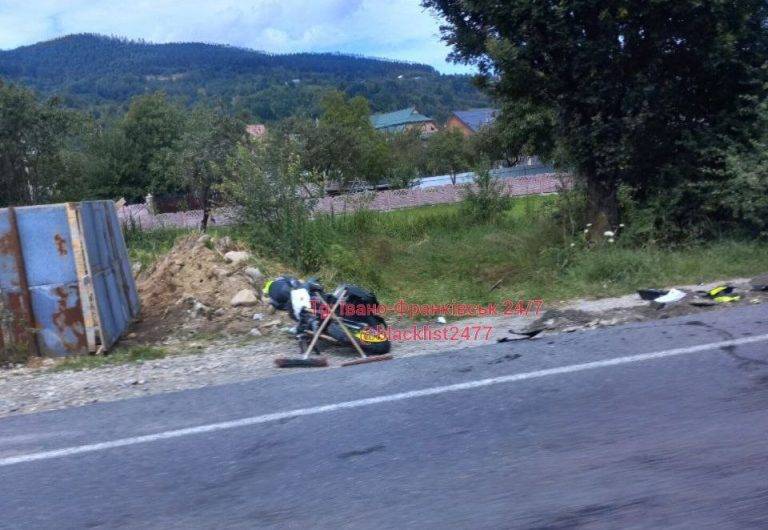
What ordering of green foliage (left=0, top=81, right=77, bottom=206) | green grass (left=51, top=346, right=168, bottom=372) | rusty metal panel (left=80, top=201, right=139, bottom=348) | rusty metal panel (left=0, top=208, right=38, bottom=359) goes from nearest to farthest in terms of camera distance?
green grass (left=51, top=346, right=168, bottom=372)
rusty metal panel (left=0, top=208, right=38, bottom=359)
rusty metal panel (left=80, top=201, right=139, bottom=348)
green foliage (left=0, top=81, right=77, bottom=206)

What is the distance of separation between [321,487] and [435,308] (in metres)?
6.08

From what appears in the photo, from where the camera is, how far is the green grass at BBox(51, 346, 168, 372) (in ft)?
29.1

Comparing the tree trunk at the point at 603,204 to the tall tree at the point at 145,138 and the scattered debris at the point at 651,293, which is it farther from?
the tall tree at the point at 145,138

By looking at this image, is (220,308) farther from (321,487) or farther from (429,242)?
(429,242)

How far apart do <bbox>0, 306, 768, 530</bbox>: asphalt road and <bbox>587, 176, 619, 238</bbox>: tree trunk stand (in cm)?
741

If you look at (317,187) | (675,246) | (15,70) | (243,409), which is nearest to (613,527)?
(243,409)

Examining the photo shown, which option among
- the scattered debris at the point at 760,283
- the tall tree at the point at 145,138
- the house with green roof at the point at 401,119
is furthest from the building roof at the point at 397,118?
the scattered debris at the point at 760,283

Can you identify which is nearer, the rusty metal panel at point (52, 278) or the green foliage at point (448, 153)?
the rusty metal panel at point (52, 278)

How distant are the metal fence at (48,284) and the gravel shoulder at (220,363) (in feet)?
1.23

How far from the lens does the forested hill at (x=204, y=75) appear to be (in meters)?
77.6

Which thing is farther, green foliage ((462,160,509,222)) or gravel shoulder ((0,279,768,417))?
green foliage ((462,160,509,222))

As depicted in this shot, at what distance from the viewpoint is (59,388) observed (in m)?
7.88

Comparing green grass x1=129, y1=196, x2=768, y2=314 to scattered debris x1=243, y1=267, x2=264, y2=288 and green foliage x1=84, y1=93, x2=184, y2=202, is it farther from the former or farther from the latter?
green foliage x1=84, y1=93, x2=184, y2=202

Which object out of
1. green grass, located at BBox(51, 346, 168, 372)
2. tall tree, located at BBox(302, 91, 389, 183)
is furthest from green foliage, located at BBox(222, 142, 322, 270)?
tall tree, located at BBox(302, 91, 389, 183)
